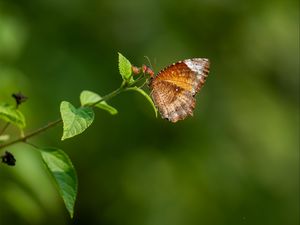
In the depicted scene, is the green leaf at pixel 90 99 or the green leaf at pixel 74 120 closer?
the green leaf at pixel 74 120

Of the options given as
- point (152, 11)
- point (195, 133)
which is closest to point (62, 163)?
point (195, 133)

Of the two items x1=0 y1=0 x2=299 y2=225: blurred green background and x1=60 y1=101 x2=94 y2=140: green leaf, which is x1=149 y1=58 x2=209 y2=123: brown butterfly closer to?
x1=60 y1=101 x2=94 y2=140: green leaf

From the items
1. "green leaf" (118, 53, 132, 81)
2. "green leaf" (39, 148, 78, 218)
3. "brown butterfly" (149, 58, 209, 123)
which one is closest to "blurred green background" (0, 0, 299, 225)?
"brown butterfly" (149, 58, 209, 123)

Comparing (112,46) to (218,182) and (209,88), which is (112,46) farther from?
(218,182)

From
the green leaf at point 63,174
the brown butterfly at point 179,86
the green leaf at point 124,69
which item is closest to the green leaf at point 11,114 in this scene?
the green leaf at point 63,174

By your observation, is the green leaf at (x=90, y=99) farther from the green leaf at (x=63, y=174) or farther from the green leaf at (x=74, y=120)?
the green leaf at (x=63, y=174)

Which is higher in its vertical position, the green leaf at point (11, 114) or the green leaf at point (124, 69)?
the green leaf at point (124, 69)

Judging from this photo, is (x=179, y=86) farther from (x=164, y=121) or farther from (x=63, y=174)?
(x=164, y=121)
